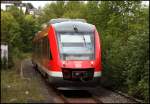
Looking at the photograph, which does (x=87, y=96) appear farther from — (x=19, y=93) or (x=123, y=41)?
(x=123, y=41)

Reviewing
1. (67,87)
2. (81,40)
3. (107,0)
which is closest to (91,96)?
(67,87)

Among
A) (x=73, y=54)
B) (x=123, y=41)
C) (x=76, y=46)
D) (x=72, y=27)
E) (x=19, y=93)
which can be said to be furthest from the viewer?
(x=123, y=41)

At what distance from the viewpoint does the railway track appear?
731 inches

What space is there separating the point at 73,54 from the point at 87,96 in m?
1.74

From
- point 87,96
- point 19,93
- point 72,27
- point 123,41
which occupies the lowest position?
point 87,96

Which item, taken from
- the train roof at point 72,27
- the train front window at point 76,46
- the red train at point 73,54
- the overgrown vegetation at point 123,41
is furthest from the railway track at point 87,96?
the train roof at point 72,27

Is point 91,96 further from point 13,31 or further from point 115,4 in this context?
point 13,31

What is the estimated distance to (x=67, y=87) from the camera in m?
19.8

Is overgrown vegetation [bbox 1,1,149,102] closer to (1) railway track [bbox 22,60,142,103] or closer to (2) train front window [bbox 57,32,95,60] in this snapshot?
(1) railway track [bbox 22,60,142,103]

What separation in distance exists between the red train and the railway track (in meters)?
0.64

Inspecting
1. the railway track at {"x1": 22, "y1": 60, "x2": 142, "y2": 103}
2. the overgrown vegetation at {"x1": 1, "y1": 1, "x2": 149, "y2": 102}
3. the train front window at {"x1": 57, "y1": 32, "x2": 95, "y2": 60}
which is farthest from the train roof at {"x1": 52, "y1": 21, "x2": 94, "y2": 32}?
the railway track at {"x1": 22, "y1": 60, "x2": 142, "y2": 103}

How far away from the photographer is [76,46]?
20312mm

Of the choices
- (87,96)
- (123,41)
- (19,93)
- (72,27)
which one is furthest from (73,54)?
(123,41)

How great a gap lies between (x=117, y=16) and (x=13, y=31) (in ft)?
60.0
